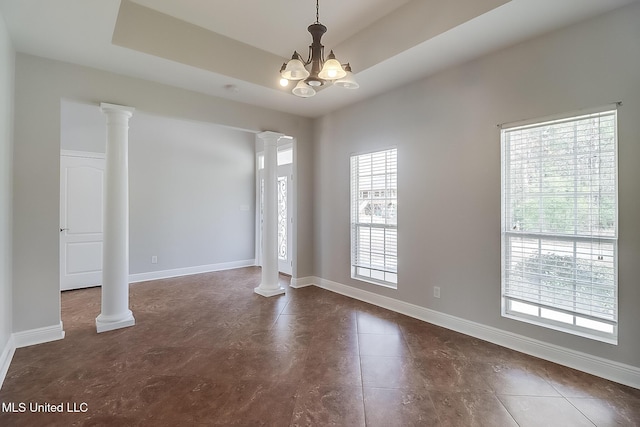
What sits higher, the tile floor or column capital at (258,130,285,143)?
column capital at (258,130,285,143)

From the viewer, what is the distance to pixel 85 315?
359cm

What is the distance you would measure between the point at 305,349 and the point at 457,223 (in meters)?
1.97

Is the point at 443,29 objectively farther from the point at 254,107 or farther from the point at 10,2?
the point at 10,2

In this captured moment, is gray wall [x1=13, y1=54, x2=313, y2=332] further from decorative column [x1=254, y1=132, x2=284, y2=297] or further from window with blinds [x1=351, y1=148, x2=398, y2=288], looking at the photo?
window with blinds [x1=351, y1=148, x2=398, y2=288]

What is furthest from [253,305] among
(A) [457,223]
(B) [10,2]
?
(B) [10,2]

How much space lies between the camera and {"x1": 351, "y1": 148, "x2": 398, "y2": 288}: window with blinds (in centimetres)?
383

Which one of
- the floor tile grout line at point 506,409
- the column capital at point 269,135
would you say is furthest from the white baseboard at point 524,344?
the column capital at point 269,135

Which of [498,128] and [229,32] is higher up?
[229,32]

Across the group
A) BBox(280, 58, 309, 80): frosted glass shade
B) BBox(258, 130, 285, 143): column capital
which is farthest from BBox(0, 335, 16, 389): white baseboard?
BBox(258, 130, 285, 143): column capital

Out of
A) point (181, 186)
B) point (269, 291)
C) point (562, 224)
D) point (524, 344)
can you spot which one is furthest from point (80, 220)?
point (562, 224)

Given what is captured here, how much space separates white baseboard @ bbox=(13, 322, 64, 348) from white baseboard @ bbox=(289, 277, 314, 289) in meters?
2.83

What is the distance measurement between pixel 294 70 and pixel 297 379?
229 cm

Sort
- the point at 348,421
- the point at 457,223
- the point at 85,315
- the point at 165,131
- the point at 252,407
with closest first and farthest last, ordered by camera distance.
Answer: the point at 348,421 → the point at 252,407 → the point at 457,223 → the point at 85,315 → the point at 165,131

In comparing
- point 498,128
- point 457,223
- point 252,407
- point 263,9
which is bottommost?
point 252,407
